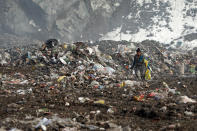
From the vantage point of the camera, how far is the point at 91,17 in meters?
30.9

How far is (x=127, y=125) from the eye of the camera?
2789 mm

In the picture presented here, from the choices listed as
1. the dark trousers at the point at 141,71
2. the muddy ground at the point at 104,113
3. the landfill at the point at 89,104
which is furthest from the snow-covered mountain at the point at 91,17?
the muddy ground at the point at 104,113

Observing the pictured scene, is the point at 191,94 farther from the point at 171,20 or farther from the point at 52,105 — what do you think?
the point at 171,20

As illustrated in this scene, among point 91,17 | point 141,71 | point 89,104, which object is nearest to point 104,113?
point 89,104

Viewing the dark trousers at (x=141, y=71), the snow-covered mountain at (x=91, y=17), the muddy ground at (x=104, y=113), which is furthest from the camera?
the snow-covered mountain at (x=91, y=17)

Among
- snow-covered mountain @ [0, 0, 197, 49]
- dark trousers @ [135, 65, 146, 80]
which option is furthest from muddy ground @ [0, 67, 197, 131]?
snow-covered mountain @ [0, 0, 197, 49]

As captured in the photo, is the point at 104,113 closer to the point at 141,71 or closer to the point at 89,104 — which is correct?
the point at 89,104

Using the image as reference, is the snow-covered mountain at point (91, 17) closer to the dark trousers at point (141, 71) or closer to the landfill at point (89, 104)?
the dark trousers at point (141, 71)

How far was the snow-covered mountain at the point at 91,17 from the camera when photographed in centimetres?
2720

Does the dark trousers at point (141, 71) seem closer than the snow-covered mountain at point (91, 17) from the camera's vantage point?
Yes

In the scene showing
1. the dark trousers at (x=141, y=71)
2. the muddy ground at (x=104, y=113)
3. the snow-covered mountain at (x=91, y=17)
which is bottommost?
the muddy ground at (x=104, y=113)

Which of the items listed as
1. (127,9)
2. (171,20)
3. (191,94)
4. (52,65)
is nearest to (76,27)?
(127,9)

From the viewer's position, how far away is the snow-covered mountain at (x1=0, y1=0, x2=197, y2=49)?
27.2 meters

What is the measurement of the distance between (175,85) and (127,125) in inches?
129
